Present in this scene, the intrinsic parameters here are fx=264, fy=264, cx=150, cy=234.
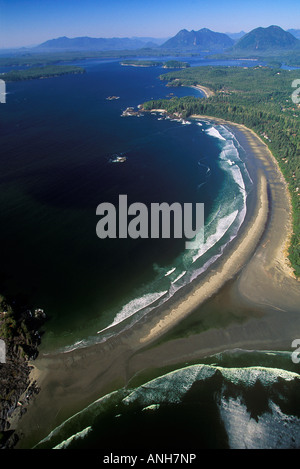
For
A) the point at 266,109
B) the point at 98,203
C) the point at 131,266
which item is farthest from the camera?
the point at 266,109

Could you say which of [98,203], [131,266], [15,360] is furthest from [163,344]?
[98,203]

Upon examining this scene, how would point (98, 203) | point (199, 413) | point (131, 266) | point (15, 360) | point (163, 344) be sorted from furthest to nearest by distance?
point (98, 203) < point (131, 266) < point (163, 344) < point (15, 360) < point (199, 413)

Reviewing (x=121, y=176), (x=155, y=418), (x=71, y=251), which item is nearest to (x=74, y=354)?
(x=155, y=418)

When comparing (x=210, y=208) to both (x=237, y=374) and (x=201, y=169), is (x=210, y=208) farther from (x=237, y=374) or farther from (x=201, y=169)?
(x=237, y=374)

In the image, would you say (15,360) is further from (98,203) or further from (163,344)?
(98,203)

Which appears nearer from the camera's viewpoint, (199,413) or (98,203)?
(199,413)
